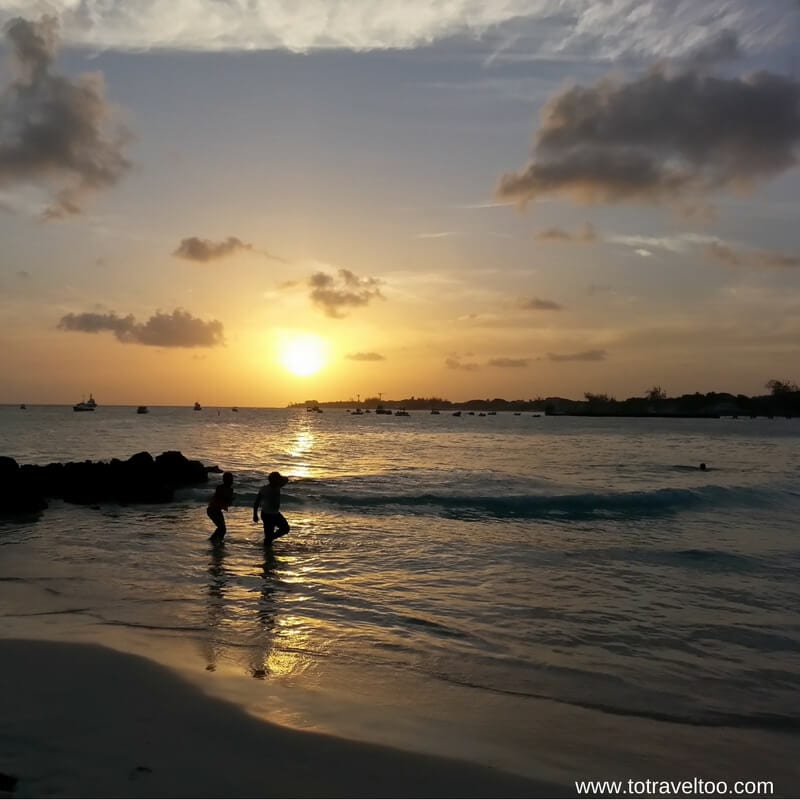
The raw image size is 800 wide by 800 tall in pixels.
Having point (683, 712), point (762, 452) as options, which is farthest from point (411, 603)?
point (762, 452)

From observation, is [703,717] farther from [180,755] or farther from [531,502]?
[531,502]

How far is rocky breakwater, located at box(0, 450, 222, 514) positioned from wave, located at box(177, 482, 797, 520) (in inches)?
142

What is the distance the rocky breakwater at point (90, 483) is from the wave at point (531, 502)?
11.9ft

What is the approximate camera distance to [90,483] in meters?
27.2

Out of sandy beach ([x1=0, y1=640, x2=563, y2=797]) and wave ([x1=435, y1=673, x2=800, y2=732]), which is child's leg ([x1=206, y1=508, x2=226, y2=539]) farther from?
wave ([x1=435, y1=673, x2=800, y2=732])

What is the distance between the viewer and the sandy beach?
5188mm

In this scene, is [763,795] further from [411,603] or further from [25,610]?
[25,610]

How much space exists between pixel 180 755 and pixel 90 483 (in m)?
24.2

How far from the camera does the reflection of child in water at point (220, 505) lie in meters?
18.3

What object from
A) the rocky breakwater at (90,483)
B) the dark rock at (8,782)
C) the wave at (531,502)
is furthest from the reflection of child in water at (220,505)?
the dark rock at (8,782)

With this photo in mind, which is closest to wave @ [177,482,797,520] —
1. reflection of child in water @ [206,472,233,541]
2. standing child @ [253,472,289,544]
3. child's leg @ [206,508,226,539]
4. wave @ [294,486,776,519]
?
wave @ [294,486,776,519]

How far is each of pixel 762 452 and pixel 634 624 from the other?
220 ft

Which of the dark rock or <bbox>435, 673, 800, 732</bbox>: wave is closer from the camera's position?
the dark rock

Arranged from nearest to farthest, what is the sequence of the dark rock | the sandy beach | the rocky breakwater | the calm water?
the dark rock
the sandy beach
the calm water
the rocky breakwater
